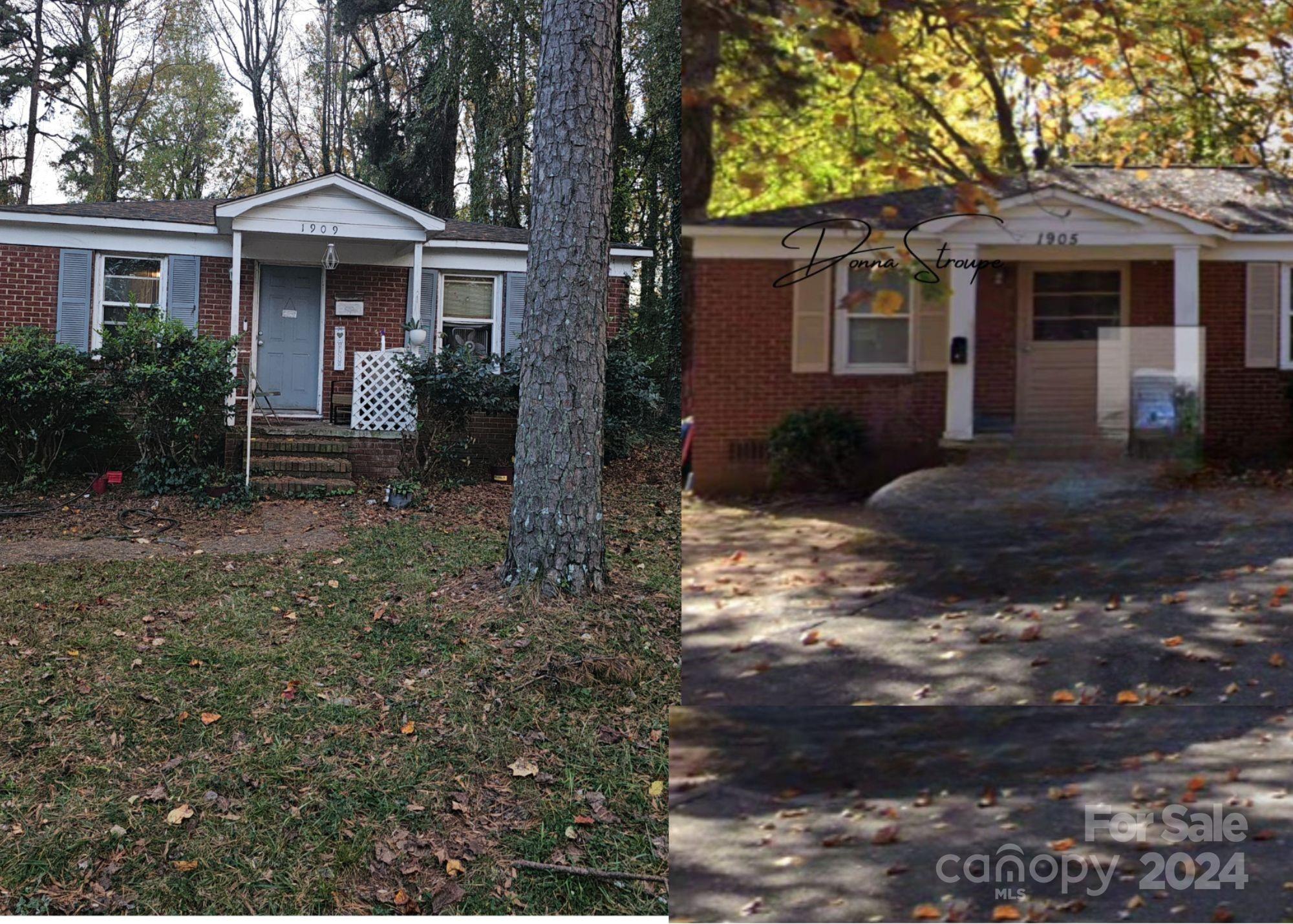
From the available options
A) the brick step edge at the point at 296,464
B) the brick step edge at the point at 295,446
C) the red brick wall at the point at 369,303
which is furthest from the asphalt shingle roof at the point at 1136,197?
the red brick wall at the point at 369,303

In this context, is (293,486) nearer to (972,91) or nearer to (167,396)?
(167,396)

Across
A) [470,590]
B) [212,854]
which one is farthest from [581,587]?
[212,854]

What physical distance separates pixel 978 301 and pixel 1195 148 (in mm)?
257

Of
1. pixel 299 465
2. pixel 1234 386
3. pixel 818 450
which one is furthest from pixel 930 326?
pixel 299 465

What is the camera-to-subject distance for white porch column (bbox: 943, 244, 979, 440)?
81 cm

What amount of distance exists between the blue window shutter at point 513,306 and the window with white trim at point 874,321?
20.7ft

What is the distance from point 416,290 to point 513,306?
67cm

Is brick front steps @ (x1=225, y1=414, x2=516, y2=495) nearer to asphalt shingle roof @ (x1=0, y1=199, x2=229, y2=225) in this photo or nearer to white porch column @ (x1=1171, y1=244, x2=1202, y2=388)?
asphalt shingle roof @ (x1=0, y1=199, x2=229, y2=225)

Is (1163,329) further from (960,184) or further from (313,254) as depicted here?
(313,254)

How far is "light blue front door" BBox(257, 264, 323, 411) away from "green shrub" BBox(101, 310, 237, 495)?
63 centimetres

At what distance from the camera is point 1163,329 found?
2.74 ft

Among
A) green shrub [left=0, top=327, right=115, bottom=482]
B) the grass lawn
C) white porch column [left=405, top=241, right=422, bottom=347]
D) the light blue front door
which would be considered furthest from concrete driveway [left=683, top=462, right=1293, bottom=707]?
the light blue front door

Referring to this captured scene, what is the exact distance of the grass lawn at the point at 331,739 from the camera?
2854 millimetres

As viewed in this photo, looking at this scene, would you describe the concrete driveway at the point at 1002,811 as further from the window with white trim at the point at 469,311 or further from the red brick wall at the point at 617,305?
the window with white trim at the point at 469,311
